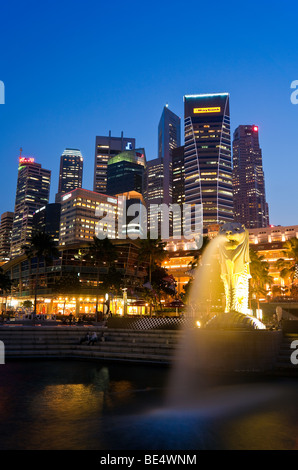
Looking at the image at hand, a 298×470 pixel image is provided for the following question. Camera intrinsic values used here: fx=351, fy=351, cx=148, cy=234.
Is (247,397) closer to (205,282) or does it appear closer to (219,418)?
(219,418)

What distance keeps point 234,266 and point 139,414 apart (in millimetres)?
14249

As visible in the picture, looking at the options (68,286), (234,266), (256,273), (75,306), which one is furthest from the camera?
(75,306)

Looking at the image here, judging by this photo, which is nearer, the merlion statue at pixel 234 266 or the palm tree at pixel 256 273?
the merlion statue at pixel 234 266

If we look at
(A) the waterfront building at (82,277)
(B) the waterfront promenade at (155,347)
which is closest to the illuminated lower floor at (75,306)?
(A) the waterfront building at (82,277)

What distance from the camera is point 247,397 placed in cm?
1369

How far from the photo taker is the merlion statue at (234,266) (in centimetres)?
2344

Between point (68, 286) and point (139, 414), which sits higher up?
point (68, 286)

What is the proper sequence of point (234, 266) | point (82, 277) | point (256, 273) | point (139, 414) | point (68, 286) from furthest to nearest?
point (82, 277), point (68, 286), point (256, 273), point (234, 266), point (139, 414)

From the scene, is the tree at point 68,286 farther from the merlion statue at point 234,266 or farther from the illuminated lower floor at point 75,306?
the merlion statue at point 234,266

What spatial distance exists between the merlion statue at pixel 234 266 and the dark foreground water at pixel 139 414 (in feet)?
21.0

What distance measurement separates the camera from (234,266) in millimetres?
23656

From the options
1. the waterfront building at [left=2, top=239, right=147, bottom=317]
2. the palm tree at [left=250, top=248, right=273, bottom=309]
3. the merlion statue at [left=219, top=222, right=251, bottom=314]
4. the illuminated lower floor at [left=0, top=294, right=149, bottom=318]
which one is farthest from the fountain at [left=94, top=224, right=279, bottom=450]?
the waterfront building at [left=2, top=239, right=147, bottom=317]

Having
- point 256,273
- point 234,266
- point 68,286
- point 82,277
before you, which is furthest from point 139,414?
point 82,277

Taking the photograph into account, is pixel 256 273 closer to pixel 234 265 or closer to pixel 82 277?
pixel 234 265
